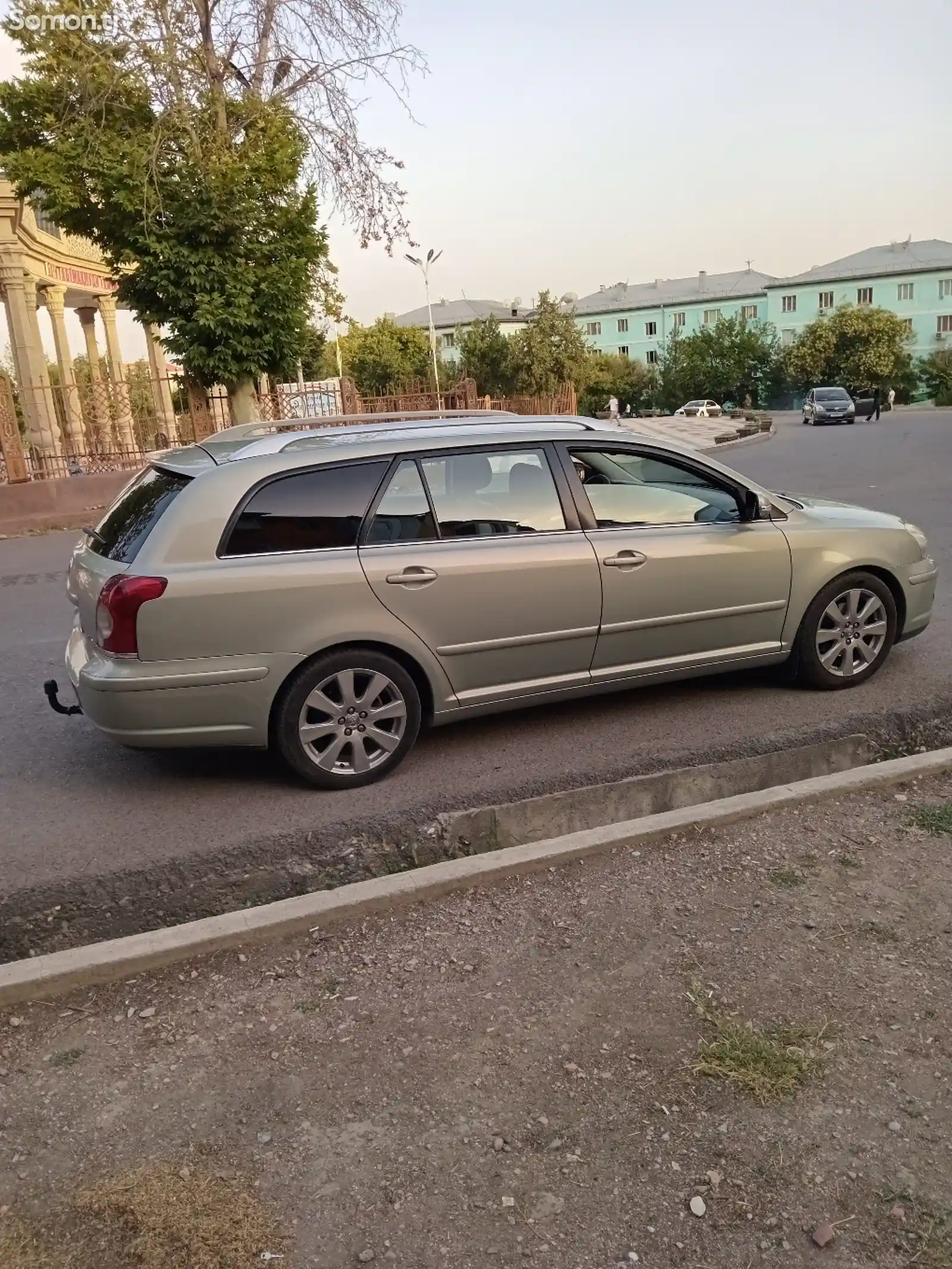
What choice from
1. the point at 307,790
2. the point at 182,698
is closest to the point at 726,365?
the point at 307,790

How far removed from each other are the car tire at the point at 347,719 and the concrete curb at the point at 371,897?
68cm

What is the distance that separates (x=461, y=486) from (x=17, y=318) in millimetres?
23258

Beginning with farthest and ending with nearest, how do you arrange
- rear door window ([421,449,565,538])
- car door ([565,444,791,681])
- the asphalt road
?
car door ([565,444,791,681]), rear door window ([421,449,565,538]), the asphalt road

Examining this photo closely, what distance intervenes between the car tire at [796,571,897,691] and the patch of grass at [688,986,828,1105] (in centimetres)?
288

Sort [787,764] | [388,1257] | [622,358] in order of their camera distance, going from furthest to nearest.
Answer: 1. [622,358]
2. [787,764]
3. [388,1257]

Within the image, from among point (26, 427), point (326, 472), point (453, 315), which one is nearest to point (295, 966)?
point (326, 472)

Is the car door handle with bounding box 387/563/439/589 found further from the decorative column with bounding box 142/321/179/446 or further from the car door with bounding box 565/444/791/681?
the decorative column with bounding box 142/321/179/446

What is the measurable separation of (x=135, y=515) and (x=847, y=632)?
146 inches

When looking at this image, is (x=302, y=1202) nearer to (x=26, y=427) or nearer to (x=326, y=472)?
(x=326, y=472)

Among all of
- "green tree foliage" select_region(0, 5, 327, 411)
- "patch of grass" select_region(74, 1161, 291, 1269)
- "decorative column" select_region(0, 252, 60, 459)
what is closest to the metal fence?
"green tree foliage" select_region(0, 5, 327, 411)

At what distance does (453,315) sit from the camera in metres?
103

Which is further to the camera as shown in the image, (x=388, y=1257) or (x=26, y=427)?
(x=26, y=427)

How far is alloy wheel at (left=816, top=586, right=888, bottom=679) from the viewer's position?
17.3 feet

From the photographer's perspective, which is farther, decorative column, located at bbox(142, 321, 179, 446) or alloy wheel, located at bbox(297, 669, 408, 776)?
decorative column, located at bbox(142, 321, 179, 446)
